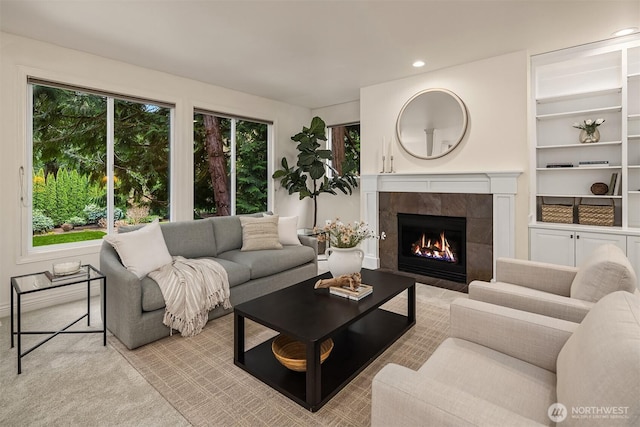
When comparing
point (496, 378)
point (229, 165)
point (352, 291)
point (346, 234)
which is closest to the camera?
point (496, 378)

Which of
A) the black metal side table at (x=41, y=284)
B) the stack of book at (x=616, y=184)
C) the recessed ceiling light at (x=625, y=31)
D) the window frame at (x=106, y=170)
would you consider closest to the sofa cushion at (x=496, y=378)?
the black metal side table at (x=41, y=284)

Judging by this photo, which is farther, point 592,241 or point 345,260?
point 592,241

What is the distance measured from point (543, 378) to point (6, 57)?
468 cm

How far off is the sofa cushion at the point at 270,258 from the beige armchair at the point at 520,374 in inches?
81.0

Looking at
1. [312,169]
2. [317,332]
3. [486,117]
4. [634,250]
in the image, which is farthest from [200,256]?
[634,250]

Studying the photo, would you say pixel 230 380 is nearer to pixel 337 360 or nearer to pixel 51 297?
pixel 337 360

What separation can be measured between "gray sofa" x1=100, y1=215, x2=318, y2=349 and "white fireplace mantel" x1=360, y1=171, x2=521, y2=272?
3.62ft

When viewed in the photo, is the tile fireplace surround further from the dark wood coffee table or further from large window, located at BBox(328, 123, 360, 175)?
the dark wood coffee table

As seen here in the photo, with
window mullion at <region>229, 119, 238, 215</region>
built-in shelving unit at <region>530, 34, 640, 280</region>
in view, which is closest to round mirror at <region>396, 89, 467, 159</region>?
built-in shelving unit at <region>530, 34, 640, 280</region>

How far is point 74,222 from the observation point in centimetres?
369

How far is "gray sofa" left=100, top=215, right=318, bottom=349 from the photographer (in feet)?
7.94

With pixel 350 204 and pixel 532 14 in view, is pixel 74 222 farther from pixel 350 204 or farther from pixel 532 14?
pixel 532 14

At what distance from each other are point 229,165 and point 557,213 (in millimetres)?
4291

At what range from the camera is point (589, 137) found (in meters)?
3.49
